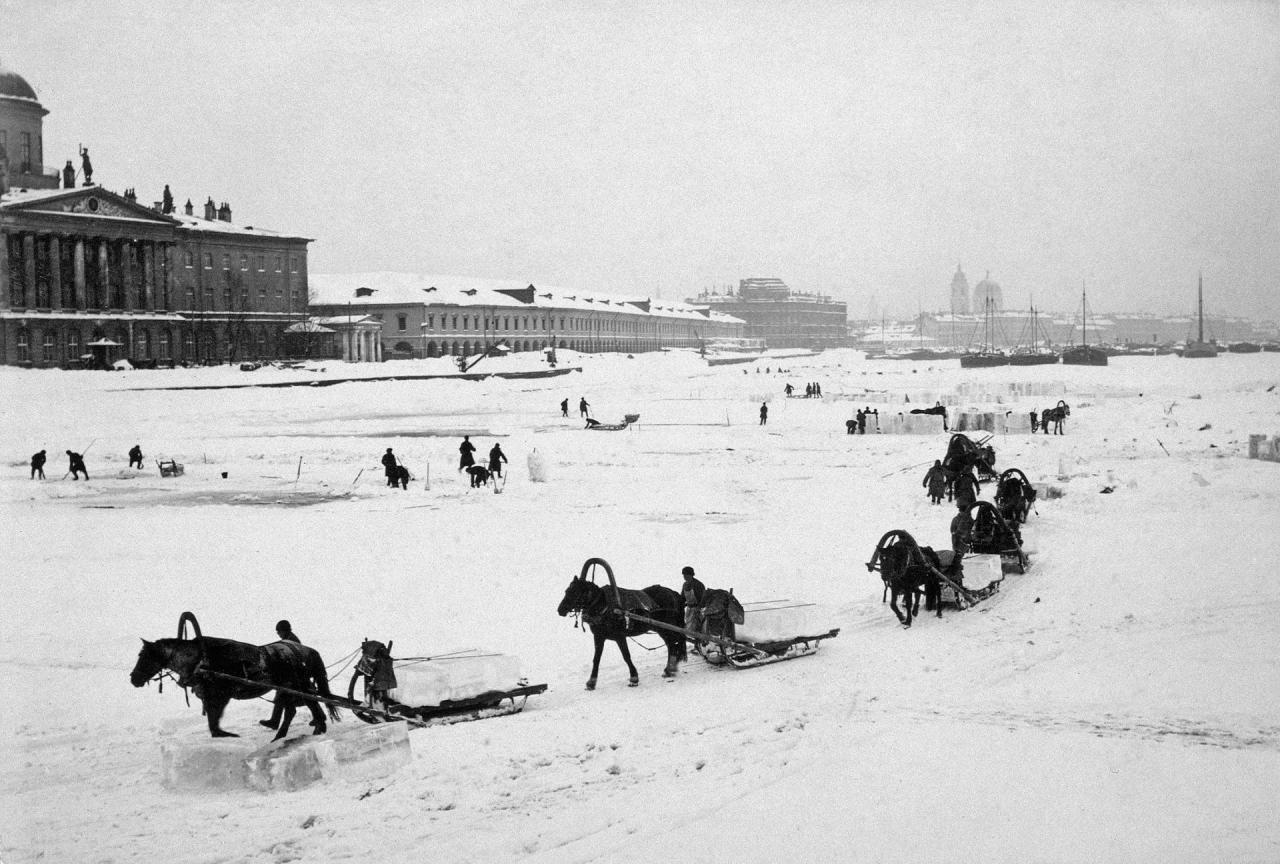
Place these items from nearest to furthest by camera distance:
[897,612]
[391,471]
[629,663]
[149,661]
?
[149,661], [629,663], [897,612], [391,471]

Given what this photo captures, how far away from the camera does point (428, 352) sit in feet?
307

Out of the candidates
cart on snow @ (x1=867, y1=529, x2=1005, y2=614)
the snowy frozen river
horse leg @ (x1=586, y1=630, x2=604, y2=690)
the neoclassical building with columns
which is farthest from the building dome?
the neoclassical building with columns

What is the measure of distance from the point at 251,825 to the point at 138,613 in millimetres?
7840

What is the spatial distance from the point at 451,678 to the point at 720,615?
3182 mm

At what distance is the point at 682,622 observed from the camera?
11.8 m

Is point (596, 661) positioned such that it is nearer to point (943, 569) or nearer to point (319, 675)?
point (319, 675)

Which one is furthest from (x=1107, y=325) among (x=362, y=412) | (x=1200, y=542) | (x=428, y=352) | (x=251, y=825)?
(x=251, y=825)

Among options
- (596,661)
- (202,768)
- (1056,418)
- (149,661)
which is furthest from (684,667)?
(1056,418)

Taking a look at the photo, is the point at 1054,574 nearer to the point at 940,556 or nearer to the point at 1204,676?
the point at 940,556

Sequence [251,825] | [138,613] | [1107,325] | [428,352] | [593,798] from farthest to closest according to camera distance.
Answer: [1107,325]
[428,352]
[138,613]
[593,798]
[251,825]

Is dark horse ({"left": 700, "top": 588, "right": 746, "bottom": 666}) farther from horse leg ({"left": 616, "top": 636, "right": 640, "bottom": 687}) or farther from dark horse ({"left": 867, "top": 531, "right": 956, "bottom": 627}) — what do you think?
dark horse ({"left": 867, "top": 531, "right": 956, "bottom": 627})

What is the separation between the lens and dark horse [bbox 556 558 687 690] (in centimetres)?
1111

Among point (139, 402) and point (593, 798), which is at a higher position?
point (139, 402)

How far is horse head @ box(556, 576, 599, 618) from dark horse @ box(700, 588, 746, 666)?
1.35m
